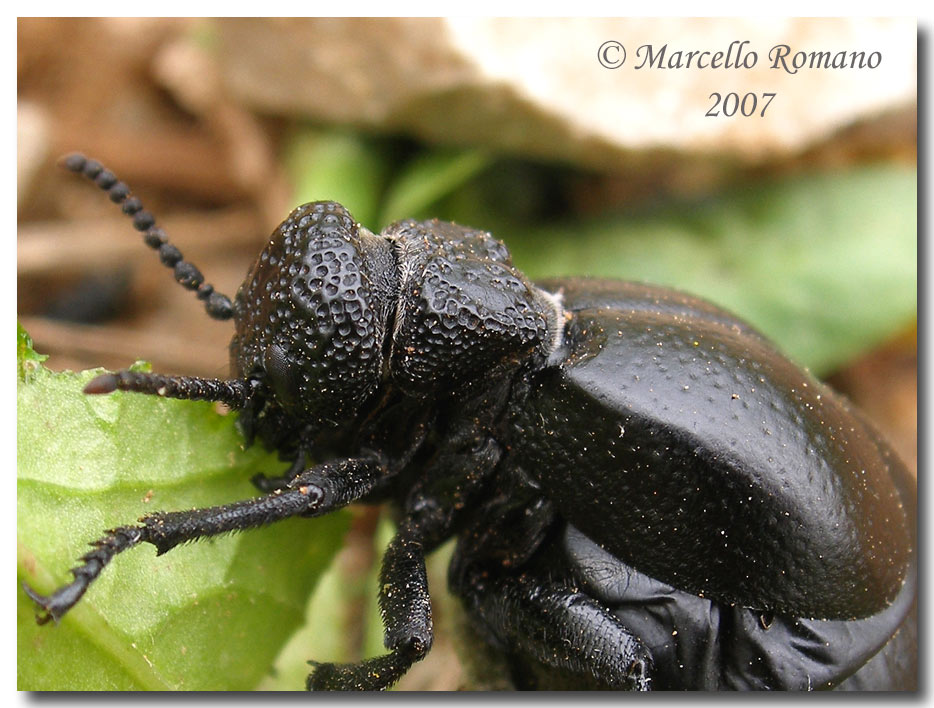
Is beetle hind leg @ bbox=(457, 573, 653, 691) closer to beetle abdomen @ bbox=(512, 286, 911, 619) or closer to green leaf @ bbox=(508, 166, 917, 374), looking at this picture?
beetle abdomen @ bbox=(512, 286, 911, 619)

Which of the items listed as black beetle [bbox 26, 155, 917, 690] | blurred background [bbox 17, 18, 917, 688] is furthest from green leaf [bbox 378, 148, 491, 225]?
black beetle [bbox 26, 155, 917, 690]

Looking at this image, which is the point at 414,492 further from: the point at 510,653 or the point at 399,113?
the point at 399,113

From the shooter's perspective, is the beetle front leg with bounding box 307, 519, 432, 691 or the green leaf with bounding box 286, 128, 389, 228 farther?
the green leaf with bounding box 286, 128, 389, 228

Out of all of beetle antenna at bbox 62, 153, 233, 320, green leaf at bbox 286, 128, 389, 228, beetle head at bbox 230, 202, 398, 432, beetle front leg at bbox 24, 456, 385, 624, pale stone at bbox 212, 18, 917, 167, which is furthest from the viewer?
green leaf at bbox 286, 128, 389, 228

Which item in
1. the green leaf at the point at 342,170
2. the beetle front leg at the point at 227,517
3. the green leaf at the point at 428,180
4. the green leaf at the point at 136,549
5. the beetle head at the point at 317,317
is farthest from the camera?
the green leaf at the point at 342,170

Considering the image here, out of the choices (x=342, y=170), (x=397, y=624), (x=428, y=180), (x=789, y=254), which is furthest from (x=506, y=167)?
(x=397, y=624)

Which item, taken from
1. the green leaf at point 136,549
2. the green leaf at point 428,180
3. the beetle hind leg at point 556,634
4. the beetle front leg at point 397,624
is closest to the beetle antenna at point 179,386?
the green leaf at point 136,549

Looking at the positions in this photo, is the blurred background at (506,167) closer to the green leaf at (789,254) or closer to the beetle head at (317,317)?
the green leaf at (789,254)
